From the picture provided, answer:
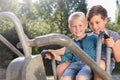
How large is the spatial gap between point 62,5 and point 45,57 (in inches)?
1392

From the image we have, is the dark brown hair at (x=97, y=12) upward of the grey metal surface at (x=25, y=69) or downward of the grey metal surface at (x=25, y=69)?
upward

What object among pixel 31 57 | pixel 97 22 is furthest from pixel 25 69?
pixel 97 22

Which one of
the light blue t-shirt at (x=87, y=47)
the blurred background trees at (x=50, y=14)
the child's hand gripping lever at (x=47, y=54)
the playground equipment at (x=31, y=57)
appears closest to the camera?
the playground equipment at (x=31, y=57)

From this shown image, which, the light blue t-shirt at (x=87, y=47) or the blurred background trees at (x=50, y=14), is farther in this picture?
the blurred background trees at (x=50, y=14)

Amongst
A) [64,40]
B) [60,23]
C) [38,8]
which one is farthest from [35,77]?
[38,8]

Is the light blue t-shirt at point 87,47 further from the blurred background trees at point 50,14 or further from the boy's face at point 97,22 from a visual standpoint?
the blurred background trees at point 50,14

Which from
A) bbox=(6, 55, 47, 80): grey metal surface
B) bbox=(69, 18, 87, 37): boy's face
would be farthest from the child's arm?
bbox=(6, 55, 47, 80): grey metal surface

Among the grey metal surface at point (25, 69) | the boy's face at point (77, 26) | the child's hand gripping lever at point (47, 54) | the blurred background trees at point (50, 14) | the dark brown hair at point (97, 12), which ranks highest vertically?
the dark brown hair at point (97, 12)

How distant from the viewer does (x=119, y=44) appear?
3406mm

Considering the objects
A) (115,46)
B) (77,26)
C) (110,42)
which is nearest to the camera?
(110,42)

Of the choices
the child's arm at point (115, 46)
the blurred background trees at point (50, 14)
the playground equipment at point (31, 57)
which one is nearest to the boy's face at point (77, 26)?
the child's arm at point (115, 46)

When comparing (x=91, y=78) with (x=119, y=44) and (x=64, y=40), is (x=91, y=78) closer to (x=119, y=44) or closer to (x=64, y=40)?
(x=119, y=44)

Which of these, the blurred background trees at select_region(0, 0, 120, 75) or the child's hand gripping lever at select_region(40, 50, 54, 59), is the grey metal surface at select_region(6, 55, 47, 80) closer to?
the child's hand gripping lever at select_region(40, 50, 54, 59)

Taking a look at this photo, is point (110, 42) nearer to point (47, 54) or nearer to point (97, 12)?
point (97, 12)
